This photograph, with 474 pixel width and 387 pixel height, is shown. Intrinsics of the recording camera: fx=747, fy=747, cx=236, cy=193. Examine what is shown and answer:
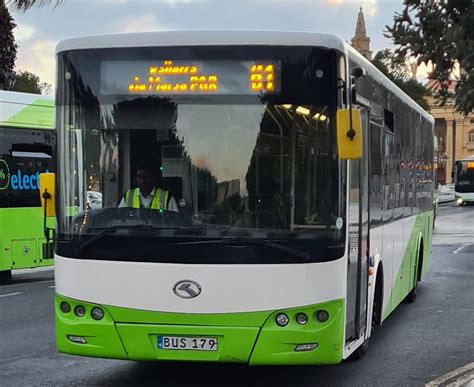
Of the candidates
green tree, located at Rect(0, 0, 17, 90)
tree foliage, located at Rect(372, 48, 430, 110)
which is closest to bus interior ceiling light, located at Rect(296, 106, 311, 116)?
Result: green tree, located at Rect(0, 0, 17, 90)

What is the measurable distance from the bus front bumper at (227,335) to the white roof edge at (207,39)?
6.39 feet

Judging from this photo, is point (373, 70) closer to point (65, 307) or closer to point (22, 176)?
point (65, 307)

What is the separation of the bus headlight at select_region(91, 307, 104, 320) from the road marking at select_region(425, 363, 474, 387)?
9.27 feet

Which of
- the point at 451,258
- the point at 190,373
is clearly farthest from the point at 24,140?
the point at 451,258

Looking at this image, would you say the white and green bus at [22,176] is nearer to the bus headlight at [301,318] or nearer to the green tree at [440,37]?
the bus headlight at [301,318]

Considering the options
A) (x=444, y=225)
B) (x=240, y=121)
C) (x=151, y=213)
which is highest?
(x=240, y=121)

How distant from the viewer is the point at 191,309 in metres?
5.48

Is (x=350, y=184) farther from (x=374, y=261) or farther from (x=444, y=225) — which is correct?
(x=444, y=225)

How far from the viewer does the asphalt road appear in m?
6.48

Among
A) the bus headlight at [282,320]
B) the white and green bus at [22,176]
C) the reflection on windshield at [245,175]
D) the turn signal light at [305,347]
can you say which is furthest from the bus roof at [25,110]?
the turn signal light at [305,347]

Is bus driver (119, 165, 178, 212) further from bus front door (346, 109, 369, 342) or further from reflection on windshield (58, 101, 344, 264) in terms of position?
bus front door (346, 109, 369, 342)

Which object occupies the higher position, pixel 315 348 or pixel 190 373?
pixel 315 348

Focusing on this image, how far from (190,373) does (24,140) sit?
7.46 m

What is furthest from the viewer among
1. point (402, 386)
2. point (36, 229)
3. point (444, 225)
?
point (444, 225)
